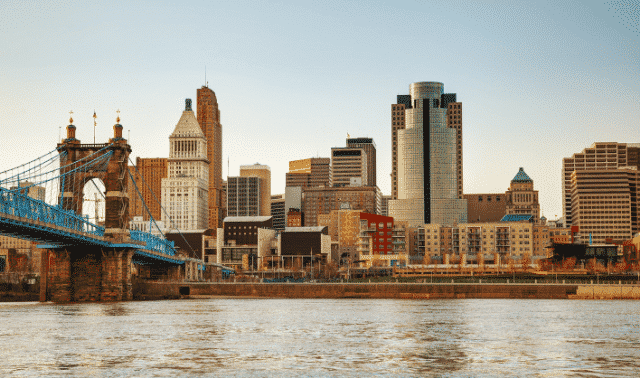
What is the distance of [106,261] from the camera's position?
350ft

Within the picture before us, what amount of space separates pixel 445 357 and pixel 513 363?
3671 millimetres

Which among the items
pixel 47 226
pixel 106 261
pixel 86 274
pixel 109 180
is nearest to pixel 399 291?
pixel 106 261

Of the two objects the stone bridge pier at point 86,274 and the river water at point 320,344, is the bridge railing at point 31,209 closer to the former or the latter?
the stone bridge pier at point 86,274

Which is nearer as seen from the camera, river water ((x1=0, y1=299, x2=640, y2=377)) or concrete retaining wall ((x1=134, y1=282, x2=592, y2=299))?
river water ((x1=0, y1=299, x2=640, y2=377))

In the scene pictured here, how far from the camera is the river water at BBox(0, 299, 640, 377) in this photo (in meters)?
38.6

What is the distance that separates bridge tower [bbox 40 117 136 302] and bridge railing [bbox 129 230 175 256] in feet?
25.0

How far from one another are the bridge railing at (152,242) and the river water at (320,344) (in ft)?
137

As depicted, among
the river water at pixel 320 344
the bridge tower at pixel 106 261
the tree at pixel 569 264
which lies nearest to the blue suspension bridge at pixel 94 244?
the bridge tower at pixel 106 261

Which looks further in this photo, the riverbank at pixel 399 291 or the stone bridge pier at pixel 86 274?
the riverbank at pixel 399 291

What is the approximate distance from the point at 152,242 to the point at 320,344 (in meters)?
87.6

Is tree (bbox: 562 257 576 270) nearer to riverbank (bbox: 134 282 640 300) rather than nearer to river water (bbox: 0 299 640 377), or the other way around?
riverbank (bbox: 134 282 640 300)

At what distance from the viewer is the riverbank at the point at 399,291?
118938mm

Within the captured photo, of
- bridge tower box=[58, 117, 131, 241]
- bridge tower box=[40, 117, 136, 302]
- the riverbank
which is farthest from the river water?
the riverbank

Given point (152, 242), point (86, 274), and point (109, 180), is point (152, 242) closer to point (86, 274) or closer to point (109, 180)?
point (109, 180)
